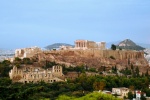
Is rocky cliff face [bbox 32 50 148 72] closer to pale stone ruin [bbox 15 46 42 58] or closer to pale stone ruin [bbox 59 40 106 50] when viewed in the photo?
pale stone ruin [bbox 15 46 42 58]

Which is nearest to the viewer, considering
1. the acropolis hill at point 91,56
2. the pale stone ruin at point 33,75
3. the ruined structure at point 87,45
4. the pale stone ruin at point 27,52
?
the pale stone ruin at point 33,75

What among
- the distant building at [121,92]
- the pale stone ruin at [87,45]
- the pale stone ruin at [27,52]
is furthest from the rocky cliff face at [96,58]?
the distant building at [121,92]

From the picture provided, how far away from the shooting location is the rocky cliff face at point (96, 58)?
50.9 metres

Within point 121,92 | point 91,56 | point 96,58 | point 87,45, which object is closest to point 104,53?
point 96,58

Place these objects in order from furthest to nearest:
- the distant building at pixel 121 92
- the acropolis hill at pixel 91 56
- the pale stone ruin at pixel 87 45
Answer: the pale stone ruin at pixel 87 45 < the acropolis hill at pixel 91 56 < the distant building at pixel 121 92

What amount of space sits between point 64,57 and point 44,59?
14.1ft

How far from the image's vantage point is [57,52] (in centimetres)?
5325

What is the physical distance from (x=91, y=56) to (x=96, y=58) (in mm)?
715

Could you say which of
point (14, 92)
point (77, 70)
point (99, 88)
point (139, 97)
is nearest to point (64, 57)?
point (77, 70)

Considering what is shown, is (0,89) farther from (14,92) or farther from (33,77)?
(33,77)

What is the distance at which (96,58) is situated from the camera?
178 feet

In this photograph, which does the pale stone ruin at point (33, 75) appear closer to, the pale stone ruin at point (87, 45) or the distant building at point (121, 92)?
the distant building at point (121, 92)

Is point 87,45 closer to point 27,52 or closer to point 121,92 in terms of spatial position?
point 27,52

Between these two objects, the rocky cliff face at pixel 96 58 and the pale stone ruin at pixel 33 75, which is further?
the rocky cliff face at pixel 96 58
